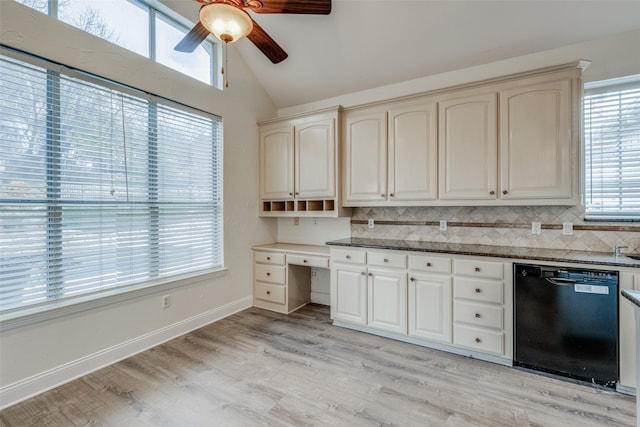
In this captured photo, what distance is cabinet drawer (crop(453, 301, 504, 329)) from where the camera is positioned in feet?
7.84

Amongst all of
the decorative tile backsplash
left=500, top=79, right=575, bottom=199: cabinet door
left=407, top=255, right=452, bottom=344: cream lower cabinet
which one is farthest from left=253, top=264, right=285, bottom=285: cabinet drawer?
left=500, top=79, right=575, bottom=199: cabinet door

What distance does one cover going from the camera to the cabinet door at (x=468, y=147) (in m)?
2.58

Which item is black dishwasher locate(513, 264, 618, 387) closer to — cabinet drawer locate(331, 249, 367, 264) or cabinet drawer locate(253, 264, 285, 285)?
cabinet drawer locate(331, 249, 367, 264)

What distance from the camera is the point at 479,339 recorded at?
2453mm

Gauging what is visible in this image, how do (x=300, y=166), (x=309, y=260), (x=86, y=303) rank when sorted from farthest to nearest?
(x=300, y=166) → (x=309, y=260) → (x=86, y=303)

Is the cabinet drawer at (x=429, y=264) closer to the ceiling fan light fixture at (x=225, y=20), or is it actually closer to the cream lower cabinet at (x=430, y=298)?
the cream lower cabinet at (x=430, y=298)

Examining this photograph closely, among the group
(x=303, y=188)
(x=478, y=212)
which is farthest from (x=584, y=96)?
(x=303, y=188)

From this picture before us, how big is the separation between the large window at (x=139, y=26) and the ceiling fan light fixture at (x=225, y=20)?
1346 millimetres

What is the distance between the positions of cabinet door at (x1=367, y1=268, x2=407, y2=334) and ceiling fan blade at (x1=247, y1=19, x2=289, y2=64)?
6.99 ft

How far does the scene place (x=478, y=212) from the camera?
2.94 m

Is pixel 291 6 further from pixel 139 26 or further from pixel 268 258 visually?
pixel 268 258

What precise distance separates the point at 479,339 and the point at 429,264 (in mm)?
720

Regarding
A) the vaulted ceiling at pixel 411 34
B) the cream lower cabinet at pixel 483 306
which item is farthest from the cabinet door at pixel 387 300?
the vaulted ceiling at pixel 411 34

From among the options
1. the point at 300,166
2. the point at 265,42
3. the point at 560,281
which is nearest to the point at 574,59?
the point at 560,281
